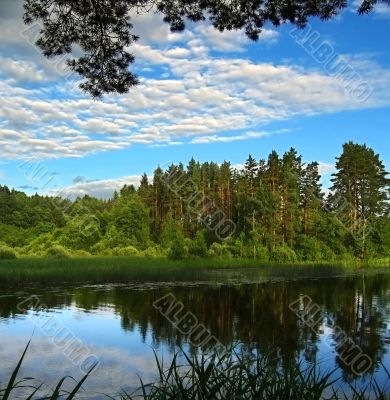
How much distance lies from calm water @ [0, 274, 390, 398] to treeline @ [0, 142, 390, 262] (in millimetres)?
23714

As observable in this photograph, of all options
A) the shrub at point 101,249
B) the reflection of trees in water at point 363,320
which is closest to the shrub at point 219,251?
the shrub at point 101,249

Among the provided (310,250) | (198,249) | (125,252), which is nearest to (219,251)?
(198,249)

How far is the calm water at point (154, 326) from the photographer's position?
1119 centimetres

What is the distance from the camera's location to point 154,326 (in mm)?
15898

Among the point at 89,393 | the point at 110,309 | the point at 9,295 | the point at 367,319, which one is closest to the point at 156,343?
the point at 89,393

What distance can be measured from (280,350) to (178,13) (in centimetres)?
894

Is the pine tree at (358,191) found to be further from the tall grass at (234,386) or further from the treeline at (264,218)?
the tall grass at (234,386)

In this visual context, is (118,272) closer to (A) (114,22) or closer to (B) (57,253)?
(B) (57,253)

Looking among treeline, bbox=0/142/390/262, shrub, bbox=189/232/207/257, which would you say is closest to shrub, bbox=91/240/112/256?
treeline, bbox=0/142/390/262

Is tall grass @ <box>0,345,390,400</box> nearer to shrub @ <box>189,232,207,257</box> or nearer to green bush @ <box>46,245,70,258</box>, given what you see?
green bush @ <box>46,245,70,258</box>

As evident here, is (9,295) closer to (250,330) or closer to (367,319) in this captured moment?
(250,330)

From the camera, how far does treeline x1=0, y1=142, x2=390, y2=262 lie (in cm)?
5369

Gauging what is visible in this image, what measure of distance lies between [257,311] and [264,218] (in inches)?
1409

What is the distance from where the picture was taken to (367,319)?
18047 mm
